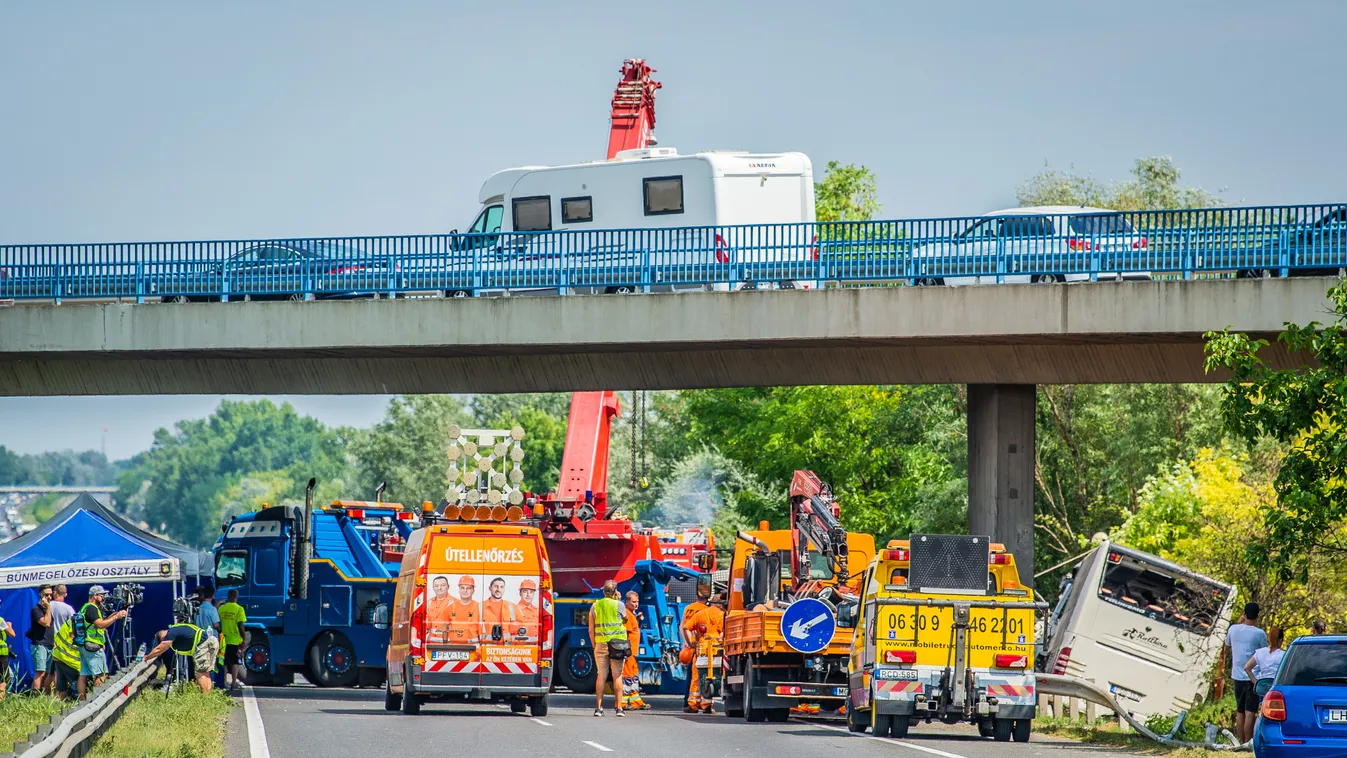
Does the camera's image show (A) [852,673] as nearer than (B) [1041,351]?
Yes

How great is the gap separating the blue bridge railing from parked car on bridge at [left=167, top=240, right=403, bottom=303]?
0.07 ft

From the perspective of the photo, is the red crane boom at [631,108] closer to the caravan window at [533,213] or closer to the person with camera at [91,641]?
the caravan window at [533,213]

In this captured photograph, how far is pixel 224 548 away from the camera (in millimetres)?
31047

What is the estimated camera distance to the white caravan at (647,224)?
27641mm

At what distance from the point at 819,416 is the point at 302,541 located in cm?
3068

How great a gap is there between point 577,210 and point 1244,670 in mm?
16504

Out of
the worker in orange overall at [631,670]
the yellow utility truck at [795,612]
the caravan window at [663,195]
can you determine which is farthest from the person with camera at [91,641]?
the caravan window at [663,195]

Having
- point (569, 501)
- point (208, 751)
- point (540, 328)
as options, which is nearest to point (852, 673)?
point (208, 751)

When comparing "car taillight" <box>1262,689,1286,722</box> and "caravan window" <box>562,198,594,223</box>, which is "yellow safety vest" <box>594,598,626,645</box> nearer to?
"caravan window" <box>562,198,594,223</box>

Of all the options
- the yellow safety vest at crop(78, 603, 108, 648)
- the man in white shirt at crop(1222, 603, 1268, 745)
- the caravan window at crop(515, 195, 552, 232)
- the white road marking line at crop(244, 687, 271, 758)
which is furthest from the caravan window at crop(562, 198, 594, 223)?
the man in white shirt at crop(1222, 603, 1268, 745)

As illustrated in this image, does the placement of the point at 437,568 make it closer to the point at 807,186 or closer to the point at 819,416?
the point at 807,186

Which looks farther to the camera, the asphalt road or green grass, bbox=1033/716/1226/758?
green grass, bbox=1033/716/1226/758

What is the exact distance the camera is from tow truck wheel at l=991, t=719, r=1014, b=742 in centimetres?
1891

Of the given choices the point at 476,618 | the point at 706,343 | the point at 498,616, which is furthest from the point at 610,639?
the point at 706,343
